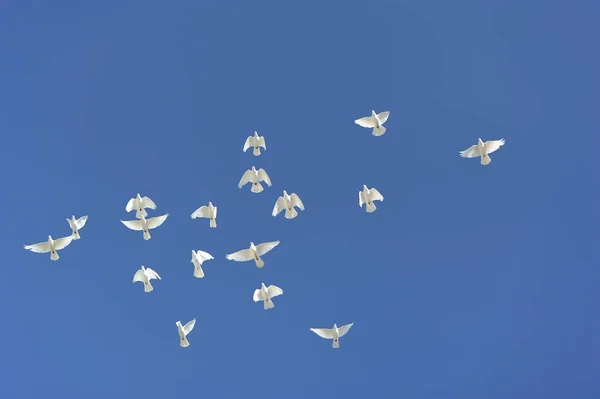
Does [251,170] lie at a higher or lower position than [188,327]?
higher

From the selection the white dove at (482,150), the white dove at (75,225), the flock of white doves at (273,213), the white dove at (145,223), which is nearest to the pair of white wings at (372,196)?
the flock of white doves at (273,213)

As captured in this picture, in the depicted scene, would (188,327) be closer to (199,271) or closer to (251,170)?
(199,271)

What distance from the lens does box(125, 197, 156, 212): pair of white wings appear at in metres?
30.3

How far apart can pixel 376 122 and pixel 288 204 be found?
3239 millimetres

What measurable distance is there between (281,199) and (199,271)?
116 inches

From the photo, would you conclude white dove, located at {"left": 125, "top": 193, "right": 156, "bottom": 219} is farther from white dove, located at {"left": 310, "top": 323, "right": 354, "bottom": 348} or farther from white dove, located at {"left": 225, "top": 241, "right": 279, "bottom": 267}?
white dove, located at {"left": 310, "top": 323, "right": 354, "bottom": 348}

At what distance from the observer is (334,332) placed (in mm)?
31797

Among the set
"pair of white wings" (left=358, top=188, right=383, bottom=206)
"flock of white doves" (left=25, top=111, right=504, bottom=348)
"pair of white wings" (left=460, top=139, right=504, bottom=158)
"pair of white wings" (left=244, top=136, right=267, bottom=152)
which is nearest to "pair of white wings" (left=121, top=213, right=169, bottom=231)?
"flock of white doves" (left=25, top=111, right=504, bottom=348)

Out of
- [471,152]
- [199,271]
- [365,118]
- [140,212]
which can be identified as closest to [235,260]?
[199,271]

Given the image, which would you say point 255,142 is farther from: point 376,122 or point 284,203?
point 376,122

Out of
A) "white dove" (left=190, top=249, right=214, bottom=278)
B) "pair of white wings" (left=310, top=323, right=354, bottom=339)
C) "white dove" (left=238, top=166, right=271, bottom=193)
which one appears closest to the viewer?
"white dove" (left=190, top=249, right=214, bottom=278)

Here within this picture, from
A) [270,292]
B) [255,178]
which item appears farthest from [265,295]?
[255,178]

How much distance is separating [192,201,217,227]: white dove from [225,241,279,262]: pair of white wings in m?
0.98

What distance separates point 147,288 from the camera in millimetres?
30578
